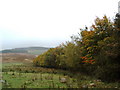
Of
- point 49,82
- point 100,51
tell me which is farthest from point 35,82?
point 100,51

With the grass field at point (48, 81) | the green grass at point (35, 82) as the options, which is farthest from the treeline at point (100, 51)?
the green grass at point (35, 82)

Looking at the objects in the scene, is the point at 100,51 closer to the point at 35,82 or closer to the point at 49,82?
the point at 49,82

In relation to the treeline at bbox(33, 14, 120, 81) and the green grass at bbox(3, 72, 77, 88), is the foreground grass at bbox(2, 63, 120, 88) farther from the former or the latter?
the treeline at bbox(33, 14, 120, 81)

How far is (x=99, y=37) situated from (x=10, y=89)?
18940 millimetres

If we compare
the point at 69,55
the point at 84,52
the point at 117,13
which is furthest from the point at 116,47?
the point at 69,55

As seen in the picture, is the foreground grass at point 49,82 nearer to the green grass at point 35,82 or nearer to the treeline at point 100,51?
the green grass at point 35,82

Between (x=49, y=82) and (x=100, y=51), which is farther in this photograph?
(x=100, y=51)

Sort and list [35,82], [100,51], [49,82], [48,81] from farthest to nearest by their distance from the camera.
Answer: [100,51] < [48,81] < [49,82] < [35,82]

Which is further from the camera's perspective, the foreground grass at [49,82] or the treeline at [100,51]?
the treeline at [100,51]

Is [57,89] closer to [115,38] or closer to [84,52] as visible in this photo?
[115,38]

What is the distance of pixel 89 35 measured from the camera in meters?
27.3

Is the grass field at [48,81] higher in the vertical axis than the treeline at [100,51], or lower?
lower

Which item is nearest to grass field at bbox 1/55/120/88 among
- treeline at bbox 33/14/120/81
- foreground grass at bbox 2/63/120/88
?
foreground grass at bbox 2/63/120/88

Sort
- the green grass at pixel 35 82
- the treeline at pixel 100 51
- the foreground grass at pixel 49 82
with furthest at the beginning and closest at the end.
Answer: the treeline at pixel 100 51 → the foreground grass at pixel 49 82 → the green grass at pixel 35 82
